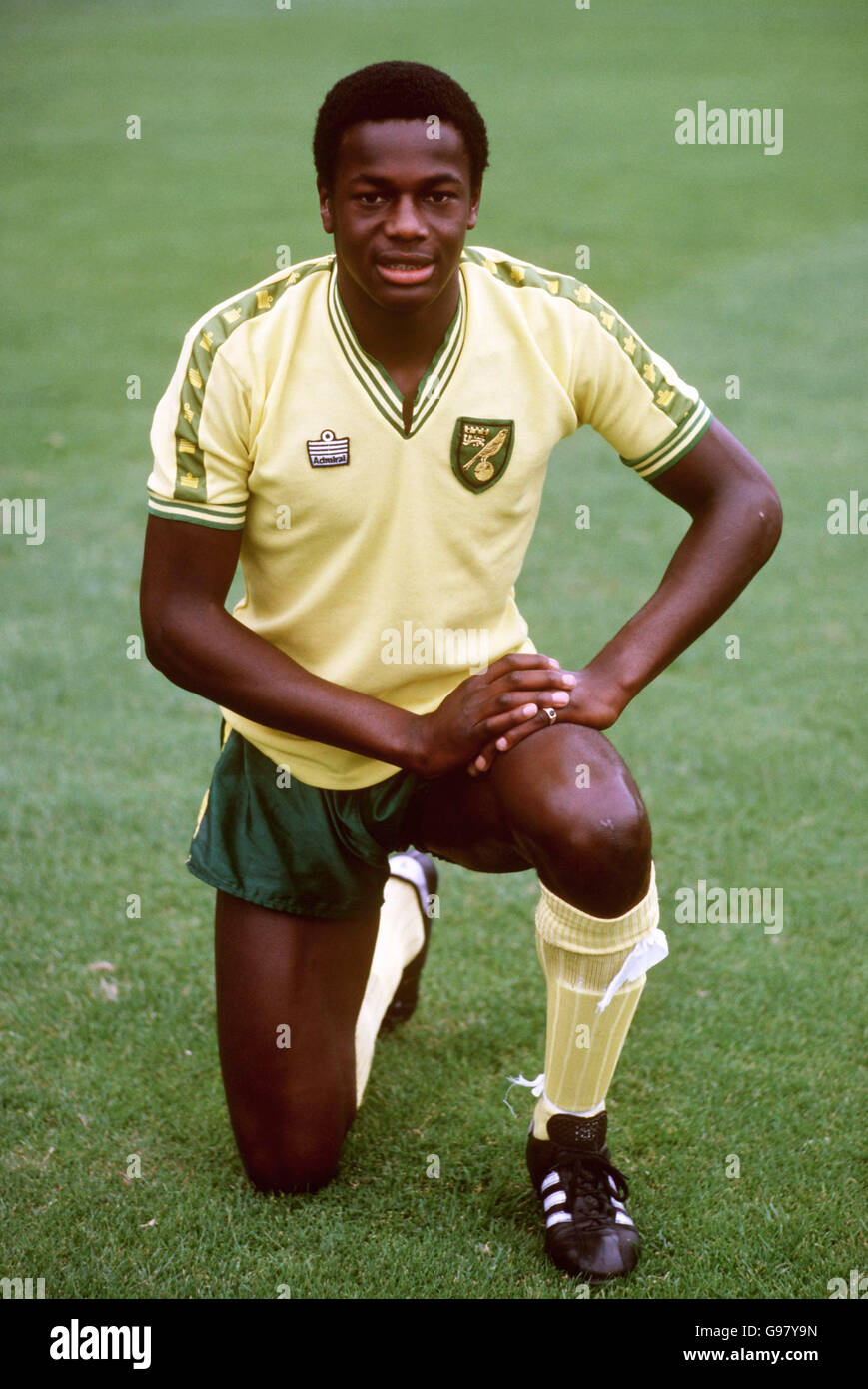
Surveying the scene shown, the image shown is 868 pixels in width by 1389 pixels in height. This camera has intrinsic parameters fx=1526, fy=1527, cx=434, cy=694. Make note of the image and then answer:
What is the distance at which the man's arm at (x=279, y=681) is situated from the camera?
2.78 meters

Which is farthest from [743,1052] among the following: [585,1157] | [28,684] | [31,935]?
[28,684]

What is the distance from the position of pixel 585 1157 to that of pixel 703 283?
996cm

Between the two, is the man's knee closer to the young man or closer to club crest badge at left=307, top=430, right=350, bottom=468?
the young man

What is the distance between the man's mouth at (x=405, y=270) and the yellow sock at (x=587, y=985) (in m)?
1.13

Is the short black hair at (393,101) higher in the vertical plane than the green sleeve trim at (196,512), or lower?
higher

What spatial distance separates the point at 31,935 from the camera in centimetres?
407

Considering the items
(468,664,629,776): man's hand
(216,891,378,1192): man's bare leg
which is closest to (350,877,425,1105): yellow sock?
(216,891,378,1192): man's bare leg

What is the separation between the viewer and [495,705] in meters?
2.76

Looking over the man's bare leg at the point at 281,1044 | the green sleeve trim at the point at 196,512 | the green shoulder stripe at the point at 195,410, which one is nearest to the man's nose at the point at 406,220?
the green shoulder stripe at the point at 195,410

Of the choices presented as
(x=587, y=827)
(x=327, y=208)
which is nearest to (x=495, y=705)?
(x=587, y=827)

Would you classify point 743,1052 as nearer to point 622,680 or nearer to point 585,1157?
point 585,1157

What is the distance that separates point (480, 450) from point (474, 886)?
181 centimetres

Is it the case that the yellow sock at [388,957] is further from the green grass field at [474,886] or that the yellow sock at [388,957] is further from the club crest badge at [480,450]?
the club crest badge at [480,450]

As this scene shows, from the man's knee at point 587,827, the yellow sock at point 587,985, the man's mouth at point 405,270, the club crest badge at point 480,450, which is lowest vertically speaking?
the yellow sock at point 587,985
